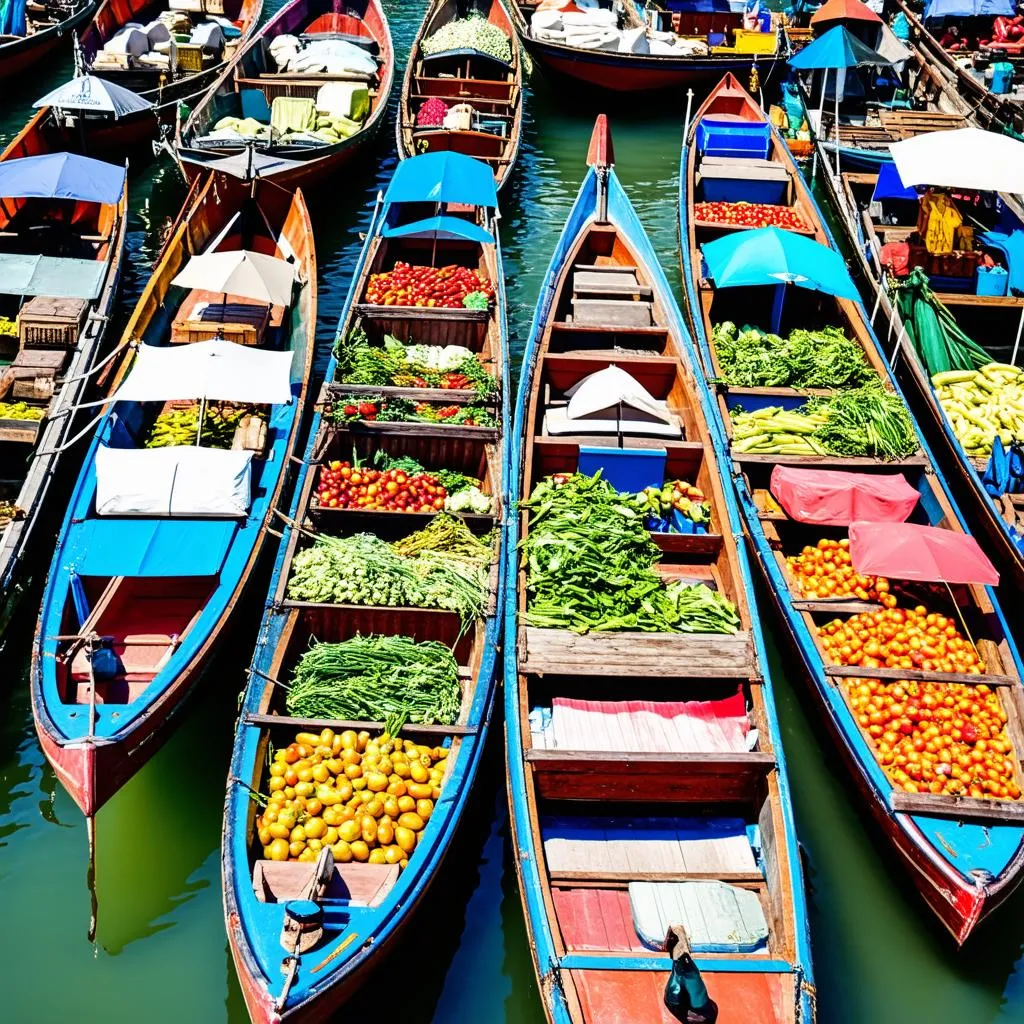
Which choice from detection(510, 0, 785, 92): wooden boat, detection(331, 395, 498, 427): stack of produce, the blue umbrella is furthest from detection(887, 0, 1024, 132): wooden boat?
detection(331, 395, 498, 427): stack of produce

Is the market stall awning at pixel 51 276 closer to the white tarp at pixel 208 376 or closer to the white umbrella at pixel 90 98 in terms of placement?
the white tarp at pixel 208 376

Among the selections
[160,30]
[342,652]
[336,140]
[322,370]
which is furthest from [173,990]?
[160,30]

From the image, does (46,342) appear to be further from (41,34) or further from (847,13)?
(847,13)

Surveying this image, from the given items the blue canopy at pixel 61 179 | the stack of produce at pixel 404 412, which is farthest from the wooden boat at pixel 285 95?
the stack of produce at pixel 404 412

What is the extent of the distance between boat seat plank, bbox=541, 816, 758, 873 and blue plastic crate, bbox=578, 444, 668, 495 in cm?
422

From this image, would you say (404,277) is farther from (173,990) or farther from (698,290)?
(173,990)

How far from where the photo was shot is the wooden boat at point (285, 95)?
17.9 metres

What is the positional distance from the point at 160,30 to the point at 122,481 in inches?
708

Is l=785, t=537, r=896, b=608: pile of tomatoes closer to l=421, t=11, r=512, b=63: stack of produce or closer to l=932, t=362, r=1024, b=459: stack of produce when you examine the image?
l=932, t=362, r=1024, b=459: stack of produce

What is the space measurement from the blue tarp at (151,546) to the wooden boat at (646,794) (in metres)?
3.19

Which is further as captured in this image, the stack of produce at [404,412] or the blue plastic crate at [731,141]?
the blue plastic crate at [731,141]

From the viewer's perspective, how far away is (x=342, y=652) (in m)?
8.95

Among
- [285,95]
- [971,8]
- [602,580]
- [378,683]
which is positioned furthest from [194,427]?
[971,8]

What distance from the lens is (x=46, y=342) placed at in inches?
529
